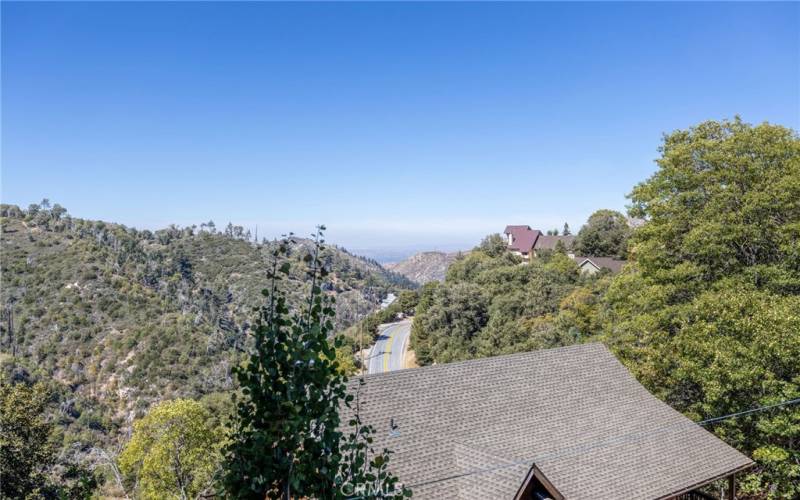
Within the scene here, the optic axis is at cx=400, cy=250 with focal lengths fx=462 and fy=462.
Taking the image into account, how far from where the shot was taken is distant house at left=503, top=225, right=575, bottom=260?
252 ft

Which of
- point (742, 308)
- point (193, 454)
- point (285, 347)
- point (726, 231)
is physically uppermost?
point (726, 231)

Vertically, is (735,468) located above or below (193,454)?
above

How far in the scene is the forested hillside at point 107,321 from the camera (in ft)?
141

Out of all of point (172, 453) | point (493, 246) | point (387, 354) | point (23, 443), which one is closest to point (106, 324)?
point (387, 354)

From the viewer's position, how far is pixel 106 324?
1943 inches

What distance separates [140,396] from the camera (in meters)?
42.7

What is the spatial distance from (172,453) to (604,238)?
54457 mm

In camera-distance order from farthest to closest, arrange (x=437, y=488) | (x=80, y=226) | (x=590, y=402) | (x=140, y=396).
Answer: (x=80, y=226), (x=140, y=396), (x=590, y=402), (x=437, y=488)

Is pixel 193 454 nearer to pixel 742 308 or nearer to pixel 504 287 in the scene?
pixel 742 308

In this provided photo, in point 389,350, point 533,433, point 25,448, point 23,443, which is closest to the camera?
point 533,433

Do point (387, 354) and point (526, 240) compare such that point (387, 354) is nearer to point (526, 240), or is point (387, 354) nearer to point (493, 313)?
point (493, 313)

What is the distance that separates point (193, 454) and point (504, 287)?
30430mm

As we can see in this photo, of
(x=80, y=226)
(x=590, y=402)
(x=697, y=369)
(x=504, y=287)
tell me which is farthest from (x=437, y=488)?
(x=80, y=226)

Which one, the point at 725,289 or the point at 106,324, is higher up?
the point at 725,289
